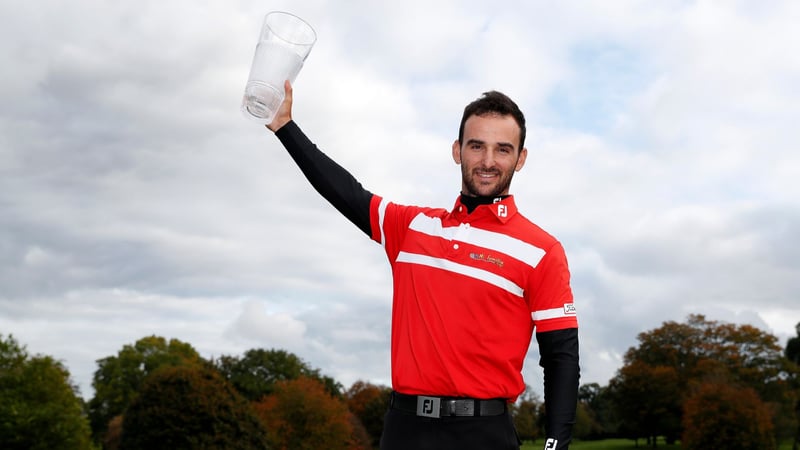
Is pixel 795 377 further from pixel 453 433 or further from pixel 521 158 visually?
pixel 453 433

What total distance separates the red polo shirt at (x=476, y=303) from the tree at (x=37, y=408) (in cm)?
6264

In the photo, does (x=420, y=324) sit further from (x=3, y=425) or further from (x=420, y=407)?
(x=3, y=425)

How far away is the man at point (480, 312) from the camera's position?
16.7ft

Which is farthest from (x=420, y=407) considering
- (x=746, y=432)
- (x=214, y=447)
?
(x=746, y=432)

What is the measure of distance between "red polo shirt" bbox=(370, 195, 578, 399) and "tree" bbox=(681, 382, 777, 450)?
225ft

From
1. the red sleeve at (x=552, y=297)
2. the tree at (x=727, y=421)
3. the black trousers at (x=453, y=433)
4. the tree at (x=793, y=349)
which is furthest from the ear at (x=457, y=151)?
the tree at (x=793, y=349)

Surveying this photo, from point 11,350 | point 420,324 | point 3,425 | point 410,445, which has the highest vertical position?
point 11,350

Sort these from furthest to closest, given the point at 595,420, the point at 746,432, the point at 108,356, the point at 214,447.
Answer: the point at 595,420, the point at 108,356, the point at 746,432, the point at 214,447

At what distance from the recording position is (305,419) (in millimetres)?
61375

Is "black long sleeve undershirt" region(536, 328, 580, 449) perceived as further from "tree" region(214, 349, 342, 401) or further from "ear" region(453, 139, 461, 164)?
"tree" region(214, 349, 342, 401)

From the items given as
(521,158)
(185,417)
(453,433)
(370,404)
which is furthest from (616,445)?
(453,433)

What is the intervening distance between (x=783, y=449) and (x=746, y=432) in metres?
25.0

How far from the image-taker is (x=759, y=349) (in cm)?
8838

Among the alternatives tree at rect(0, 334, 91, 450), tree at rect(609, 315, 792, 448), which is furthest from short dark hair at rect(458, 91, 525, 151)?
tree at rect(609, 315, 792, 448)
